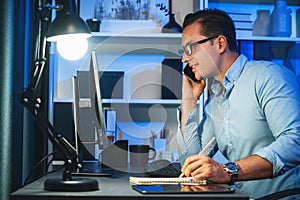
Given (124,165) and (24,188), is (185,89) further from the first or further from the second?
(24,188)

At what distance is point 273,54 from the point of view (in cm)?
347

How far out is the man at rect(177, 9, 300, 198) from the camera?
1765mm

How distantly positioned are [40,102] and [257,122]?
3.36 feet

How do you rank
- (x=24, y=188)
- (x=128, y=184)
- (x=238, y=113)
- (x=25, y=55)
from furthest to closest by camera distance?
1. (x=25, y=55)
2. (x=238, y=113)
3. (x=128, y=184)
4. (x=24, y=188)

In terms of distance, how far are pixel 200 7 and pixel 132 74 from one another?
629 mm

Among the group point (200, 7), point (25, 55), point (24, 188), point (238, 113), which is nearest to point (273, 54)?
point (200, 7)

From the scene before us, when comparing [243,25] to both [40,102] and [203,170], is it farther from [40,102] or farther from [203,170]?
[40,102]

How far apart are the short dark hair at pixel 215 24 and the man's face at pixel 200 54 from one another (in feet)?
0.09

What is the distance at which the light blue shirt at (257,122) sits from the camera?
6.03ft

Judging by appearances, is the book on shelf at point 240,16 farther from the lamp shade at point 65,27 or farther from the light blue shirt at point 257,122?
the lamp shade at point 65,27

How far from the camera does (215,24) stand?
7.78 feet

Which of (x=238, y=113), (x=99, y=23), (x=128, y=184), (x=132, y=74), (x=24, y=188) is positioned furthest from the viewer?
(x=132, y=74)

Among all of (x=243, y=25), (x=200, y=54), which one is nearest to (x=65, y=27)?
(x=200, y=54)

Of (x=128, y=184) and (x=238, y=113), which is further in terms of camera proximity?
(x=238, y=113)
